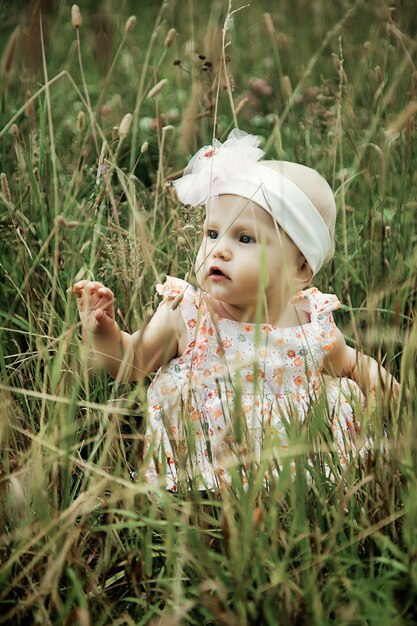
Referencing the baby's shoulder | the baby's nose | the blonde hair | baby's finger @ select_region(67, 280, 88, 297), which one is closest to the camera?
Result: baby's finger @ select_region(67, 280, 88, 297)

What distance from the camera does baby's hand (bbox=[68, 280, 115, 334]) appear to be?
Answer: 5.35ft

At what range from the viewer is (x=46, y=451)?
141 cm

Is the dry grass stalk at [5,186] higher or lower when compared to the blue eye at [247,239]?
higher

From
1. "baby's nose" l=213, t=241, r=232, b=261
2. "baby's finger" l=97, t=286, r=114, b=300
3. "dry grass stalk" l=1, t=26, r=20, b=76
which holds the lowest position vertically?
"baby's finger" l=97, t=286, r=114, b=300

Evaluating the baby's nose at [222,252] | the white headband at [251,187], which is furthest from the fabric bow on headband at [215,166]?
the baby's nose at [222,252]

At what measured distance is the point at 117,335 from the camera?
1747 mm

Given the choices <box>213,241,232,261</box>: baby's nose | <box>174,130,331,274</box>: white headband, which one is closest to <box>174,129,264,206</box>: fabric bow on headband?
<box>174,130,331,274</box>: white headband

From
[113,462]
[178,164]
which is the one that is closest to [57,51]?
[178,164]

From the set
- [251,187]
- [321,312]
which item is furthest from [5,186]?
[321,312]

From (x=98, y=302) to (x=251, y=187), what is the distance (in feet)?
1.29

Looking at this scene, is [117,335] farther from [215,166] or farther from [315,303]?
[315,303]

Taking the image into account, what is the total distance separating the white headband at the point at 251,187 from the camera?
1.80 meters

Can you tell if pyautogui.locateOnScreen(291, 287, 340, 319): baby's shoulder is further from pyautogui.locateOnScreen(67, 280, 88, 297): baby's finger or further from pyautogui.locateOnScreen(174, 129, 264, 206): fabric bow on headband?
pyautogui.locateOnScreen(67, 280, 88, 297): baby's finger

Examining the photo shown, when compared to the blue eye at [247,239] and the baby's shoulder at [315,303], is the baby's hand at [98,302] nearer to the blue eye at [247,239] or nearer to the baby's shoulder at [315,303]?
the blue eye at [247,239]
